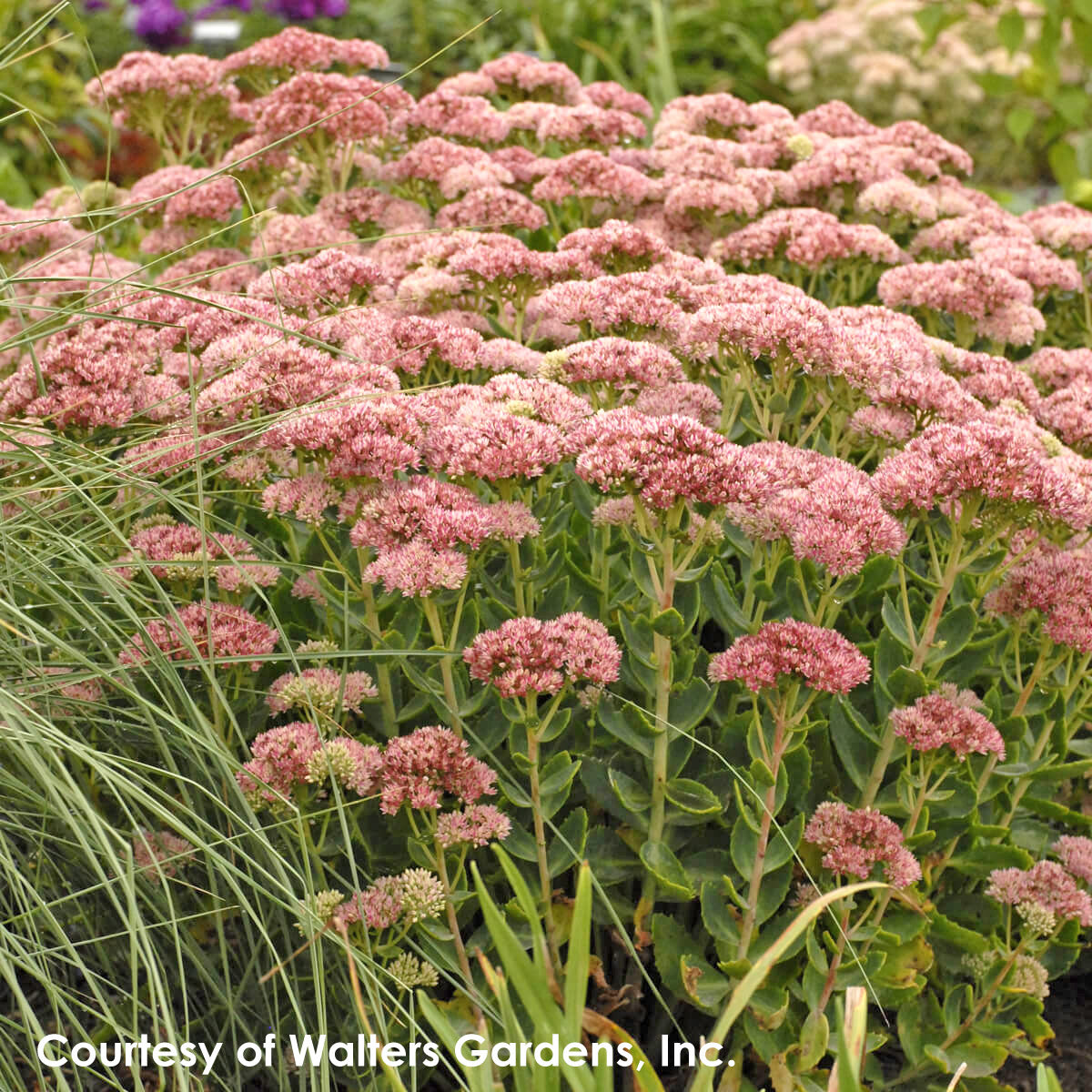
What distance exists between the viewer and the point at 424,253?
2.77 meters

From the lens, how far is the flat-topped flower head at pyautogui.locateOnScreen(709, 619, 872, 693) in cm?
178

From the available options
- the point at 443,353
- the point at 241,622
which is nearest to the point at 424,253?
the point at 443,353

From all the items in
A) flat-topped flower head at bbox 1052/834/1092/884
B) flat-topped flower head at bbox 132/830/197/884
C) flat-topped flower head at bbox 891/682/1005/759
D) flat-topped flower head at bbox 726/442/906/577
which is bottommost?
flat-topped flower head at bbox 1052/834/1092/884

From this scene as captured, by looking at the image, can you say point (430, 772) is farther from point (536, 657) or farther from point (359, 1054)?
point (359, 1054)

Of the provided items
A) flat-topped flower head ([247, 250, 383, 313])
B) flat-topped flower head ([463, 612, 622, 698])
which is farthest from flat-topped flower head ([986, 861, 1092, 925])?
flat-topped flower head ([247, 250, 383, 313])

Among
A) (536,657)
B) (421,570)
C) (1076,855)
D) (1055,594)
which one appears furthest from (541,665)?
(1076,855)

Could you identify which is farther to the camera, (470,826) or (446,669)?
(446,669)

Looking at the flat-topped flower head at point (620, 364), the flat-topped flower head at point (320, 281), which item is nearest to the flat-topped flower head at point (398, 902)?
the flat-topped flower head at point (620, 364)

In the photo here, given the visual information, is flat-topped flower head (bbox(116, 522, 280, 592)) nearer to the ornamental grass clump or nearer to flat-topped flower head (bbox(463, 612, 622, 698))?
the ornamental grass clump

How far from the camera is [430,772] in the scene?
5.94 ft

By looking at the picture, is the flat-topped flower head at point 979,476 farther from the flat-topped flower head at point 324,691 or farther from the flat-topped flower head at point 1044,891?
the flat-topped flower head at point 324,691

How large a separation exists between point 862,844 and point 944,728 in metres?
0.21

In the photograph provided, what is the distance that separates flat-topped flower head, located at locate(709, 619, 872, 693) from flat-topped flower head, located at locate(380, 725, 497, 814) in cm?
38

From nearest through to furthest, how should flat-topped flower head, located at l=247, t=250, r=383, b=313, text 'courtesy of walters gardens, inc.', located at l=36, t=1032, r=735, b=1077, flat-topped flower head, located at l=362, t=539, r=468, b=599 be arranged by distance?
text 'courtesy of walters gardens, inc.', located at l=36, t=1032, r=735, b=1077, flat-topped flower head, located at l=362, t=539, r=468, b=599, flat-topped flower head, located at l=247, t=250, r=383, b=313
